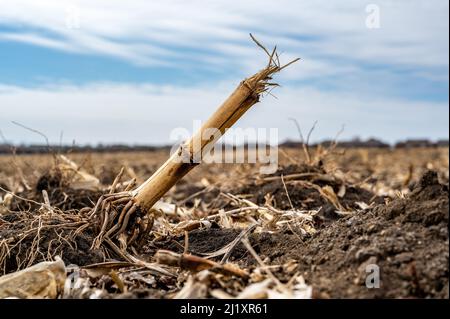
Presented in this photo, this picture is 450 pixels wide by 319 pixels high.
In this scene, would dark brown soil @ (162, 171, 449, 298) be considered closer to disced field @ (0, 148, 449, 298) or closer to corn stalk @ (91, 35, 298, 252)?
disced field @ (0, 148, 449, 298)

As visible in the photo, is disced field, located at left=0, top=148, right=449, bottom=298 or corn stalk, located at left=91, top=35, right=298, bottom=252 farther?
corn stalk, located at left=91, top=35, right=298, bottom=252

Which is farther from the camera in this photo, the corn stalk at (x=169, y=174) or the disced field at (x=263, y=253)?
the corn stalk at (x=169, y=174)

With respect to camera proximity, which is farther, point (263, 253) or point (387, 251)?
point (263, 253)

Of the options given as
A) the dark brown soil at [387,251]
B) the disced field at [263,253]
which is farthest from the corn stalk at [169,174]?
the dark brown soil at [387,251]

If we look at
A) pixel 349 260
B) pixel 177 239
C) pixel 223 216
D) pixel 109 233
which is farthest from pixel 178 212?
pixel 349 260

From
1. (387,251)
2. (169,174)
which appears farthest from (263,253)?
(387,251)

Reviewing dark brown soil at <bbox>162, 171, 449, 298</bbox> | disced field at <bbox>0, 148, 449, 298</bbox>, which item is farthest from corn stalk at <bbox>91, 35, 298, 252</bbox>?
dark brown soil at <bbox>162, 171, 449, 298</bbox>

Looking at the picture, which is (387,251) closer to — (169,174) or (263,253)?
(263,253)

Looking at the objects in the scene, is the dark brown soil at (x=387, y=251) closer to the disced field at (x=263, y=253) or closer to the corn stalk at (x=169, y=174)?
the disced field at (x=263, y=253)
